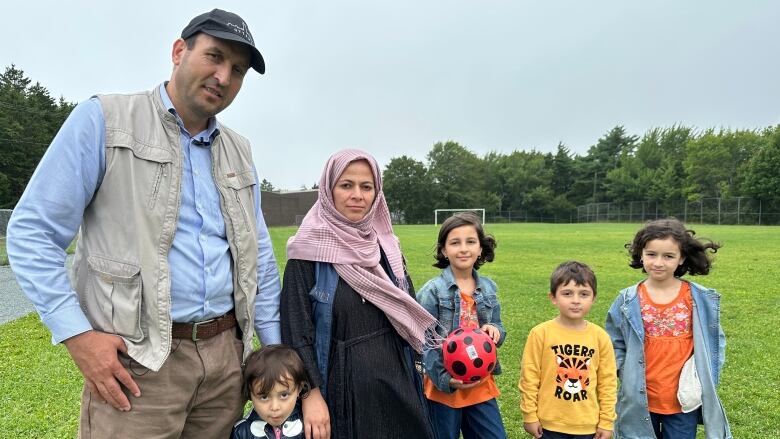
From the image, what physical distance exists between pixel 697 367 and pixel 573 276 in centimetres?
99

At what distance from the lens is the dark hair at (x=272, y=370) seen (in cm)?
251

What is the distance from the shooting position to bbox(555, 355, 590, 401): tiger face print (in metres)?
3.23

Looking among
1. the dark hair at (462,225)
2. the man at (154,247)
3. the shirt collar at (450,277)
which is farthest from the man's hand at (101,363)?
the dark hair at (462,225)

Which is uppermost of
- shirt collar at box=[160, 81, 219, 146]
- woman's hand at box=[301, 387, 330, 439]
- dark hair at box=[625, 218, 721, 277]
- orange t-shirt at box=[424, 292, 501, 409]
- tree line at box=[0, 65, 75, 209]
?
tree line at box=[0, 65, 75, 209]

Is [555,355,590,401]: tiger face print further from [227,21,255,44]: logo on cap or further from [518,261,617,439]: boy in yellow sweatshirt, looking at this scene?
[227,21,255,44]: logo on cap

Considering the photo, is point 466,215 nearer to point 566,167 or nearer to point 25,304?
point 25,304

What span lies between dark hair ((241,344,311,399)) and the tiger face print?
1639mm

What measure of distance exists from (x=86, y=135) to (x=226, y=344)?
113cm

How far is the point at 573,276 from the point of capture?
3377 mm

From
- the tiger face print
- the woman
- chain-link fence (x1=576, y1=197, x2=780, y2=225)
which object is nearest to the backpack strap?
the woman

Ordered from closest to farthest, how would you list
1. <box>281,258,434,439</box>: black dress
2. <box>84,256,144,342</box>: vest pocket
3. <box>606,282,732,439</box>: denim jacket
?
<box>84,256,144,342</box>: vest pocket < <box>281,258,434,439</box>: black dress < <box>606,282,732,439</box>: denim jacket

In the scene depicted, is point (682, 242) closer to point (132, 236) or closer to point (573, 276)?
point (573, 276)

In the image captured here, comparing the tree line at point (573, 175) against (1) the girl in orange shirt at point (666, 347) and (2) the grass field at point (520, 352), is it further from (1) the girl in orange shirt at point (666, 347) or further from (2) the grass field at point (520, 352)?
(1) the girl in orange shirt at point (666, 347)

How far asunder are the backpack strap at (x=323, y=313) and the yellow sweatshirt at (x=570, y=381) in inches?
55.8
